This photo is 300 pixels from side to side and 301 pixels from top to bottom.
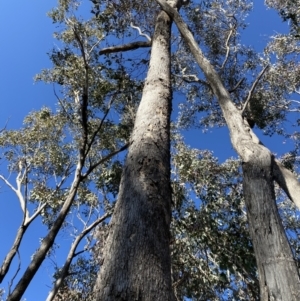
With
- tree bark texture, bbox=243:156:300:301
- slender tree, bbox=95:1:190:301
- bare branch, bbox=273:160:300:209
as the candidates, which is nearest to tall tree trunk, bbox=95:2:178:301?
slender tree, bbox=95:1:190:301

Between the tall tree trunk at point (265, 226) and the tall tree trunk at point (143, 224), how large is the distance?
1.81 ft

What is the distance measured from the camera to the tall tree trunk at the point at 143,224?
1.50m

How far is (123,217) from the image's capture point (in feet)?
6.14

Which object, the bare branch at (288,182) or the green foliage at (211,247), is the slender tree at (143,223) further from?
the green foliage at (211,247)

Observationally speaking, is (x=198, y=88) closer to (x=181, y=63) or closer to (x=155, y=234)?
(x=181, y=63)

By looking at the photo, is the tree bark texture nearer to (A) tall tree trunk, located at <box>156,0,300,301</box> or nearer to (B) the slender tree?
(A) tall tree trunk, located at <box>156,0,300,301</box>

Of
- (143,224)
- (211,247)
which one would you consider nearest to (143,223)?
(143,224)

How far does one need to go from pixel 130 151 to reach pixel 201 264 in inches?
240

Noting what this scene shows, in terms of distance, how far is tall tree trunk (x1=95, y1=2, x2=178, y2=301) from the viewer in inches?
59.2

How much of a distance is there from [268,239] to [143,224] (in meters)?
0.77

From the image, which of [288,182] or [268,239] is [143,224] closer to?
[268,239]

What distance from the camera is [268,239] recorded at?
2109 mm

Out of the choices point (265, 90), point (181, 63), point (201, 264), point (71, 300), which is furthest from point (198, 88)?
point (71, 300)

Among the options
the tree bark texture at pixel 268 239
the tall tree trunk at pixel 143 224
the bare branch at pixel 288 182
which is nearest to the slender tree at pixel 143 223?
the tall tree trunk at pixel 143 224
